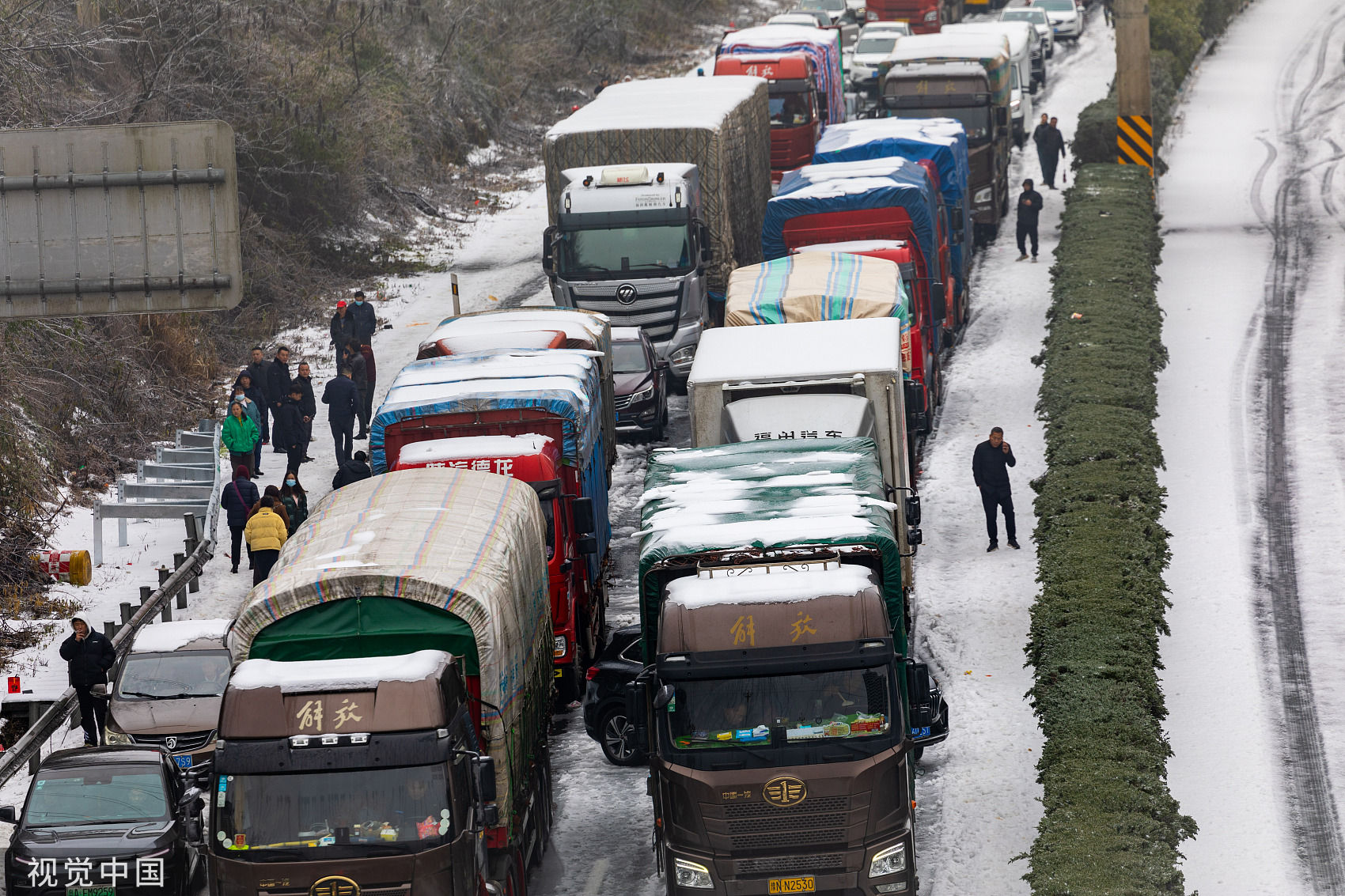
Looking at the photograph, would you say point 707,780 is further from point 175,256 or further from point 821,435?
point 175,256

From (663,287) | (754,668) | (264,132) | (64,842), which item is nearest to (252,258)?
(264,132)

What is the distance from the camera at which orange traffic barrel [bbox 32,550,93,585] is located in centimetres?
2169

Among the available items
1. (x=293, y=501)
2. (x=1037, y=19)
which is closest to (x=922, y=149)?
(x=293, y=501)

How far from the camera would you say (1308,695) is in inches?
699

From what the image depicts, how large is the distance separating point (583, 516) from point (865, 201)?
10.7 m

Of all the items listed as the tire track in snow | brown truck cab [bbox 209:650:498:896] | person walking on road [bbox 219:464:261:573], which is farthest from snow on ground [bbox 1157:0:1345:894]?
person walking on road [bbox 219:464:261:573]

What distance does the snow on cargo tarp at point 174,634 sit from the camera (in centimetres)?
1792

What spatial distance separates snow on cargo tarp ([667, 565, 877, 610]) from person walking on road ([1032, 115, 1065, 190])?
27.7 metres

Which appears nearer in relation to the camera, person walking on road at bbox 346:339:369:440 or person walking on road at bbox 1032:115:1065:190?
person walking on road at bbox 346:339:369:440

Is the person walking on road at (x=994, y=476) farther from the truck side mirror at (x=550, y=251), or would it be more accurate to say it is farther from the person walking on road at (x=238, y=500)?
the person walking on road at (x=238, y=500)

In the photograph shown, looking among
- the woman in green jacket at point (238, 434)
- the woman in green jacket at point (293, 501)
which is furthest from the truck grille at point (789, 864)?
the woman in green jacket at point (238, 434)

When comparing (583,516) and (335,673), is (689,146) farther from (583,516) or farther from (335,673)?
(335,673)

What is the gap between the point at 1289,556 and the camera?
21.3 m

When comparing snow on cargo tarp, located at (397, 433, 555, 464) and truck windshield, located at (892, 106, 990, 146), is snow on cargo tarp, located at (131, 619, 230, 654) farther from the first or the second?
truck windshield, located at (892, 106, 990, 146)
